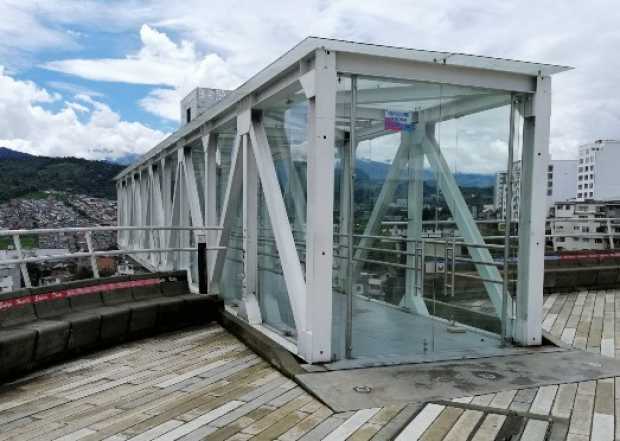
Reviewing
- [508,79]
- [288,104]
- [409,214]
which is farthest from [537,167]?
[288,104]

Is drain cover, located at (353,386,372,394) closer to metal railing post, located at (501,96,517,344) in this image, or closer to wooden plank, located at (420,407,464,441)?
wooden plank, located at (420,407,464,441)

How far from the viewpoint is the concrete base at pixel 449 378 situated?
153 inches

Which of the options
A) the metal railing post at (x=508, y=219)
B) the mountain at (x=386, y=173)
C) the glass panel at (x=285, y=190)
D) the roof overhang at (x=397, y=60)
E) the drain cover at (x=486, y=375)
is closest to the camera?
the drain cover at (x=486, y=375)

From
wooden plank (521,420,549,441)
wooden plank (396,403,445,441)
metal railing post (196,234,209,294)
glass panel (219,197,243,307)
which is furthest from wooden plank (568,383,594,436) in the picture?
metal railing post (196,234,209,294)

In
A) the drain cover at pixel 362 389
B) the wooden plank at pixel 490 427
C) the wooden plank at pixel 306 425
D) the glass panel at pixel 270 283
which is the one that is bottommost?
the wooden plank at pixel 306 425

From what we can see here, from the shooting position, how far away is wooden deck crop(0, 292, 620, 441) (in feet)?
10.9

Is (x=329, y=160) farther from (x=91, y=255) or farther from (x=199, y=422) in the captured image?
(x=91, y=255)

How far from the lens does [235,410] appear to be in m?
3.73

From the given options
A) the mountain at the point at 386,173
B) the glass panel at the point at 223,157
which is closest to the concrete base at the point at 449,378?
the mountain at the point at 386,173

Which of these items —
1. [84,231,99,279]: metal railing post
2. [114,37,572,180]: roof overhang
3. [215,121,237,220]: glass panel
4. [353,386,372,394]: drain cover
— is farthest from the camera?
[215,121,237,220]: glass panel

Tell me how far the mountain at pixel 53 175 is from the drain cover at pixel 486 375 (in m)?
27.0

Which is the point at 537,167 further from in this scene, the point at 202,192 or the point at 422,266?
the point at 202,192

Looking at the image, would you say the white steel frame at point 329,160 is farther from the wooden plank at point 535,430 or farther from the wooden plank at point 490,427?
the wooden plank at point 535,430

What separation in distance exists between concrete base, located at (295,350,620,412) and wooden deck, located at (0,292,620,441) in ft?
0.40
